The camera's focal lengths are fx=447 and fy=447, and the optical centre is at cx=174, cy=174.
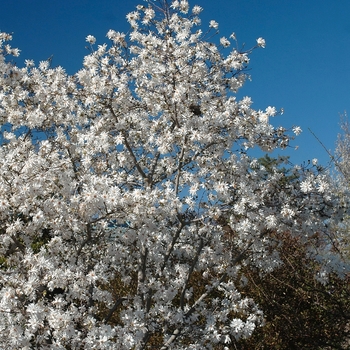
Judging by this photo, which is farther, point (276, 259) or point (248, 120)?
point (276, 259)

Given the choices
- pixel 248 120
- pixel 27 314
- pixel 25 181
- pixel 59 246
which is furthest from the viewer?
pixel 248 120

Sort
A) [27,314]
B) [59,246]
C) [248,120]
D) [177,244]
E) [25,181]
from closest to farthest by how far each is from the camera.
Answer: [27,314] → [25,181] → [59,246] → [248,120] → [177,244]

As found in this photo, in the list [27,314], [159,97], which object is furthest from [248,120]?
[27,314]

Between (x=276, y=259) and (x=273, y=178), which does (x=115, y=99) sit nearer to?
(x=273, y=178)

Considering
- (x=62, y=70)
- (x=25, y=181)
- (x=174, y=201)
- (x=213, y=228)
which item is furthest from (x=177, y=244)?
(x=62, y=70)

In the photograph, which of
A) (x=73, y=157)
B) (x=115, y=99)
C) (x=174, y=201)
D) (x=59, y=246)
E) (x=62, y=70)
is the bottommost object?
(x=174, y=201)

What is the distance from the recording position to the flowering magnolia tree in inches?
175

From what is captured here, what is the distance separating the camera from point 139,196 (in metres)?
4.37

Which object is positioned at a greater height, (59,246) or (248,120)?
(248,120)

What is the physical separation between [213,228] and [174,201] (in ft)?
3.95

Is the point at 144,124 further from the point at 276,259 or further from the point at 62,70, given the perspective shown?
the point at 276,259

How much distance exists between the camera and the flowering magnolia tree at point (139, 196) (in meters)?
4.44

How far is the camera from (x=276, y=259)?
6219mm

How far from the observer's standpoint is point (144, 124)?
6180 mm
